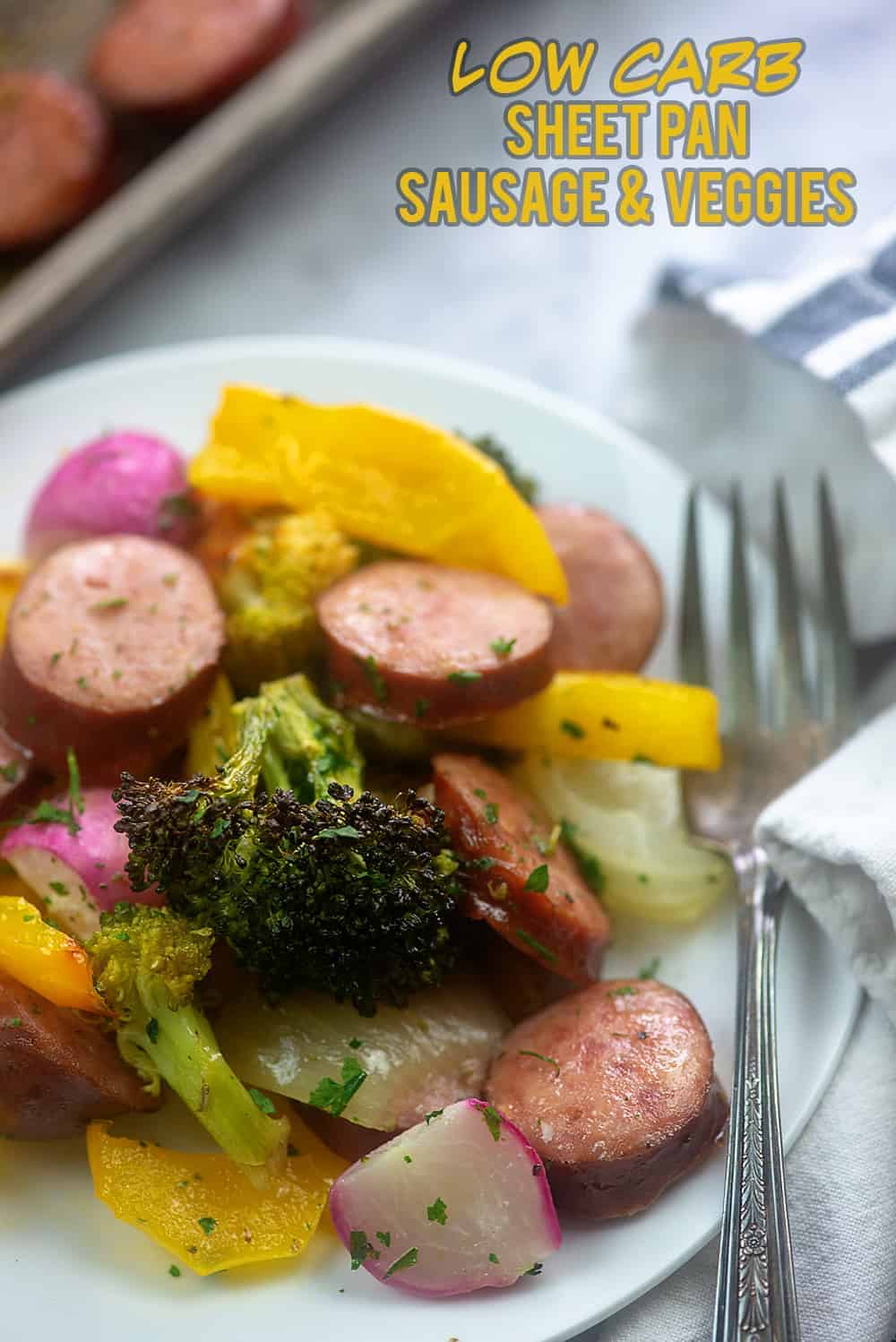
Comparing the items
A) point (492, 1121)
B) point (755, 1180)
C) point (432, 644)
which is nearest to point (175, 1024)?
point (492, 1121)

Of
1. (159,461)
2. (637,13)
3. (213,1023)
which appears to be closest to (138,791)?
(213,1023)

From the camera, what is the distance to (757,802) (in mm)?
2502

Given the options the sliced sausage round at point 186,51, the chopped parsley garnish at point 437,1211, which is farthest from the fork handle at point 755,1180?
the sliced sausage round at point 186,51

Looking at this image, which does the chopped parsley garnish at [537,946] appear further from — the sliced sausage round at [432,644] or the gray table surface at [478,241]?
the gray table surface at [478,241]

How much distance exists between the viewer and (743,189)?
10.5 ft

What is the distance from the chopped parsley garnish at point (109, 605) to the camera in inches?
94.3

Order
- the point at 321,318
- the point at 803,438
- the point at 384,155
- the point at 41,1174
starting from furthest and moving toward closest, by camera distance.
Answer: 1. the point at 384,155
2. the point at 321,318
3. the point at 803,438
4. the point at 41,1174

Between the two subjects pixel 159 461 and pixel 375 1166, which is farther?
pixel 159 461

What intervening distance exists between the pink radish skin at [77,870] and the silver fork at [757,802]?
102 cm

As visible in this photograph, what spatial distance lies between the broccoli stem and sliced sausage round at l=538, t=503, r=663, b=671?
1.07 m

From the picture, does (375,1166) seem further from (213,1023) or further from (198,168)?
(198,168)

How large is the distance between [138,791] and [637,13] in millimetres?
3769

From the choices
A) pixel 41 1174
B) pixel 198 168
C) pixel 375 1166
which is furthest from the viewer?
pixel 198 168

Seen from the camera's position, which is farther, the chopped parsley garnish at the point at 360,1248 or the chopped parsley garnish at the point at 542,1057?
the chopped parsley garnish at the point at 542,1057
